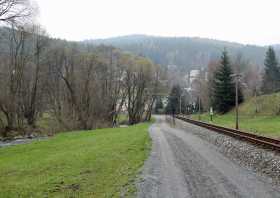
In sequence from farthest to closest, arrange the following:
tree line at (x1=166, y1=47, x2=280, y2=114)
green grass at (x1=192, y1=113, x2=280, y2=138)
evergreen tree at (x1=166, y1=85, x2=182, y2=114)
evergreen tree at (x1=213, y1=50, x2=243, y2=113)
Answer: evergreen tree at (x1=166, y1=85, x2=182, y2=114) < tree line at (x1=166, y1=47, x2=280, y2=114) < evergreen tree at (x1=213, y1=50, x2=243, y2=113) < green grass at (x1=192, y1=113, x2=280, y2=138)

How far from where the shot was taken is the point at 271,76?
79875mm

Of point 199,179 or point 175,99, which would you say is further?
point 175,99

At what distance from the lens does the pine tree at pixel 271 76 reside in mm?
76250

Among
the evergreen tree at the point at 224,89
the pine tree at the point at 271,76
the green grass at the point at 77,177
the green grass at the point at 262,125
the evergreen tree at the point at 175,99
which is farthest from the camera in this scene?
the evergreen tree at the point at 175,99

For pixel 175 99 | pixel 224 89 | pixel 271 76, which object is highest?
pixel 271 76

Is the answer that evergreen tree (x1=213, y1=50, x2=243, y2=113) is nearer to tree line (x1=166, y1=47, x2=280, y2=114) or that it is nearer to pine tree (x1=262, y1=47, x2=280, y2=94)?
tree line (x1=166, y1=47, x2=280, y2=114)

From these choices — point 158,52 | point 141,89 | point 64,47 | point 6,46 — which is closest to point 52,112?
point 64,47

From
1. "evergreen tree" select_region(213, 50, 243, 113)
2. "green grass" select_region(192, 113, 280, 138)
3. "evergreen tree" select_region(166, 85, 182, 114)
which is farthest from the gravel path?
"evergreen tree" select_region(166, 85, 182, 114)

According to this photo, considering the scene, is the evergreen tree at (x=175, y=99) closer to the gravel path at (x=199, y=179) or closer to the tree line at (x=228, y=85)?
the tree line at (x=228, y=85)

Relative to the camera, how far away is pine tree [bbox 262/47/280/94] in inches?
3002

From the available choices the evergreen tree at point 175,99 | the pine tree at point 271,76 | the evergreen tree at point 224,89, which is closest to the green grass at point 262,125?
the evergreen tree at point 224,89

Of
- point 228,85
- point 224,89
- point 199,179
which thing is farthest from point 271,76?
point 199,179

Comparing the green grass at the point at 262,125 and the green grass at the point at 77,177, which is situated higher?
the green grass at the point at 262,125

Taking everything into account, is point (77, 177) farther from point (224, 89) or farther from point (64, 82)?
point (224, 89)
